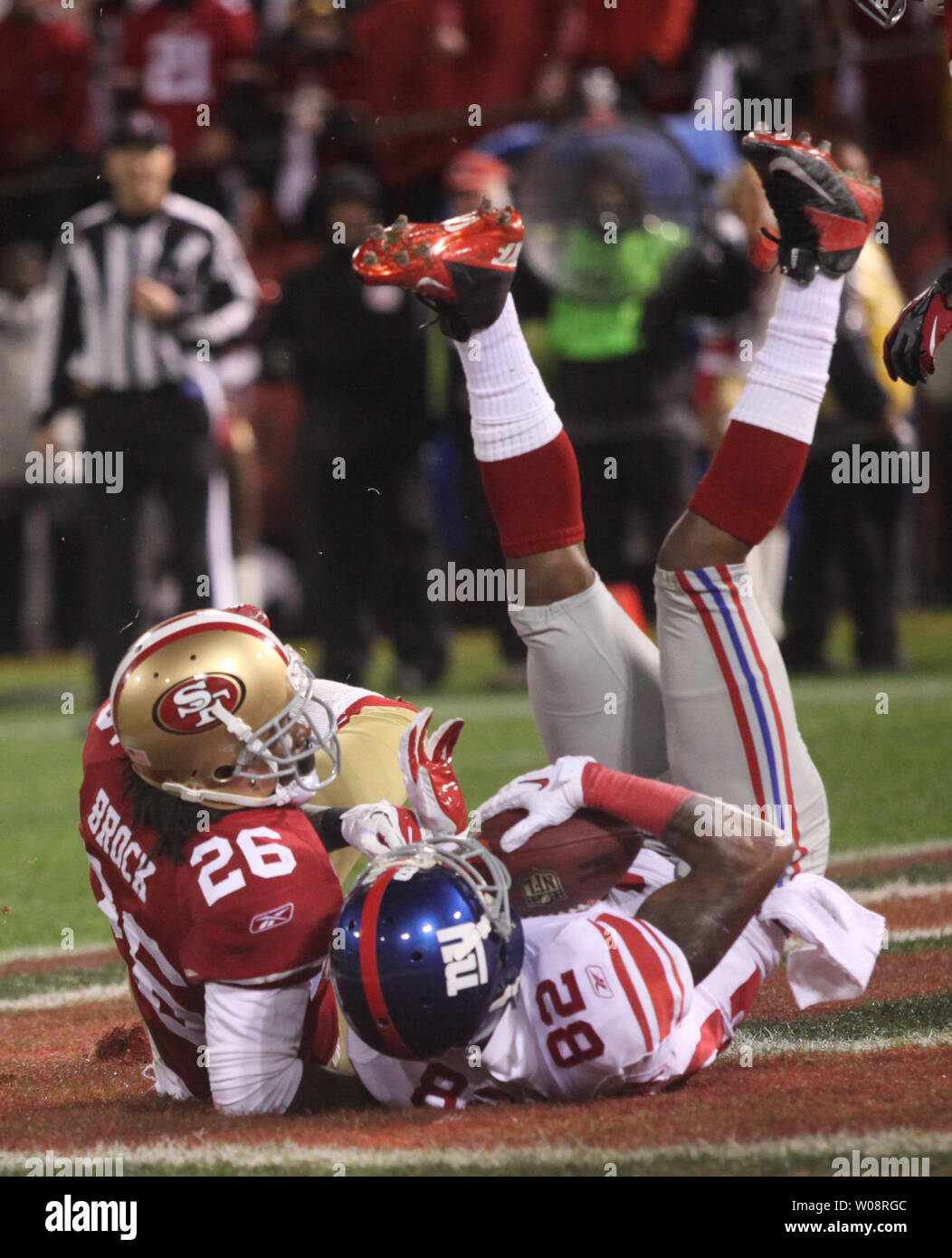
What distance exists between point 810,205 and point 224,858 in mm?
1480

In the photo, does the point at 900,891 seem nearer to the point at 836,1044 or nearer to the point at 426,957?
the point at 836,1044

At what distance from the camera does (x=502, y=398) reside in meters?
3.33

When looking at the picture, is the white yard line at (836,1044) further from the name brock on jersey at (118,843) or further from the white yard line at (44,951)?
the white yard line at (44,951)

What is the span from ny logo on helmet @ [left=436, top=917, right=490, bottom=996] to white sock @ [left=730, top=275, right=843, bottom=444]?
1.08 meters

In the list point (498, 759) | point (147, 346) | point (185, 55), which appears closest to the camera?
point (498, 759)

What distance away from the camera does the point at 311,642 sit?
9906mm

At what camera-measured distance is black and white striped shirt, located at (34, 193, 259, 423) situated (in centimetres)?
727

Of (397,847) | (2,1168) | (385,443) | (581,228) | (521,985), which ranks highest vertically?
(581,228)

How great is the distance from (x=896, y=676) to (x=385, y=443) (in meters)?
2.33

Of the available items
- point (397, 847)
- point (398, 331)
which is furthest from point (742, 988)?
point (398, 331)

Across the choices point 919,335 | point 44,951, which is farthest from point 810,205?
point 44,951

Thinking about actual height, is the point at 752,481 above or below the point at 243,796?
above

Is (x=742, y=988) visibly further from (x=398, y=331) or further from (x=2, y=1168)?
(x=398, y=331)

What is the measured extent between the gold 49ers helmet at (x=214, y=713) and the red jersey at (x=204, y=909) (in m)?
0.06
